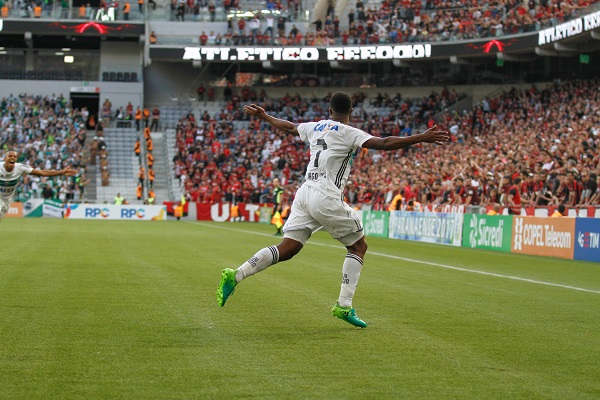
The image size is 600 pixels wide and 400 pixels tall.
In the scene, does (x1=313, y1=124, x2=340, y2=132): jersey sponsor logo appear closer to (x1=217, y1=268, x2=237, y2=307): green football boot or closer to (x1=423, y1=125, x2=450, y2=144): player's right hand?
(x1=423, y1=125, x2=450, y2=144): player's right hand

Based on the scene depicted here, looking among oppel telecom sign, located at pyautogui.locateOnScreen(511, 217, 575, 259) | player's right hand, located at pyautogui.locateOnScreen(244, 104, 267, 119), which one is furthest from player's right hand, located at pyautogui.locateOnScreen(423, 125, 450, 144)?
oppel telecom sign, located at pyautogui.locateOnScreen(511, 217, 575, 259)

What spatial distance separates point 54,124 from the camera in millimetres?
58000

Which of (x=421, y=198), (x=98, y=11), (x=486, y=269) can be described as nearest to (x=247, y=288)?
(x=486, y=269)

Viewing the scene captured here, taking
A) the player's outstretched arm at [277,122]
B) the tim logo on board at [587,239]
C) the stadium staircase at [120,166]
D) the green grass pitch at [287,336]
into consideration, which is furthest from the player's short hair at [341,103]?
the stadium staircase at [120,166]

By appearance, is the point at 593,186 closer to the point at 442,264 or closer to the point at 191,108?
the point at 442,264

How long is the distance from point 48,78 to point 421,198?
36.0 m

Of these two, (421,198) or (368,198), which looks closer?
(421,198)

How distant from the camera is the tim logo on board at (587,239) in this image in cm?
2206

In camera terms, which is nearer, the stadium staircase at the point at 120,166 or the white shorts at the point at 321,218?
the white shorts at the point at 321,218

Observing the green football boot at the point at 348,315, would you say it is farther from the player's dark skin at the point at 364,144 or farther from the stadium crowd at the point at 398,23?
the stadium crowd at the point at 398,23

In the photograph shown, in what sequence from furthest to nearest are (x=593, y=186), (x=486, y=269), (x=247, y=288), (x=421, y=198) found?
1. (x=421, y=198)
2. (x=593, y=186)
3. (x=486, y=269)
4. (x=247, y=288)

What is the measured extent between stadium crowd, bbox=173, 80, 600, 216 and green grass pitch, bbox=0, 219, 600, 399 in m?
13.4

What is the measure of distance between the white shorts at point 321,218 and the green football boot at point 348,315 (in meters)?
0.65

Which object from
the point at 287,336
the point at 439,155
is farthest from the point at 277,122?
the point at 439,155
